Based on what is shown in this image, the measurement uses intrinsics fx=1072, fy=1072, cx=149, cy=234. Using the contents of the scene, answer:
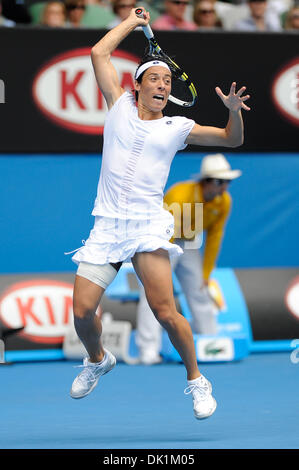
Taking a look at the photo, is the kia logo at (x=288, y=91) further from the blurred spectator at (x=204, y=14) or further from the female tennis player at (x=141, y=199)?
the female tennis player at (x=141, y=199)

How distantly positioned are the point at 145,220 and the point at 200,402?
114 centimetres

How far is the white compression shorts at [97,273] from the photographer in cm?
634

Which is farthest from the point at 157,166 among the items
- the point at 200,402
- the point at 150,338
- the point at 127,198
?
the point at 150,338

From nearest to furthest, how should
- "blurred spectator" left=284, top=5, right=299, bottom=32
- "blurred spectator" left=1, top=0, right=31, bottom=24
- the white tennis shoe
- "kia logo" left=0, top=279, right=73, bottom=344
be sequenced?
the white tennis shoe, "kia logo" left=0, top=279, right=73, bottom=344, "blurred spectator" left=1, top=0, right=31, bottom=24, "blurred spectator" left=284, top=5, right=299, bottom=32

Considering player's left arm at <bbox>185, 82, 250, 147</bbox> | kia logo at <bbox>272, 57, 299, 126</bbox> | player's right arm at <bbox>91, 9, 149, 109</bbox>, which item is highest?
kia logo at <bbox>272, 57, 299, 126</bbox>

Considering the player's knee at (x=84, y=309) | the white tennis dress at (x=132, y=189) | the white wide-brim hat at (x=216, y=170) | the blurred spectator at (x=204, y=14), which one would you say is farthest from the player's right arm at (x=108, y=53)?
the blurred spectator at (x=204, y=14)

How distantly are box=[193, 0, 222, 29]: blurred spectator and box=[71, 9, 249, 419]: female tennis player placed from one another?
5204 mm

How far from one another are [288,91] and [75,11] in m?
2.37

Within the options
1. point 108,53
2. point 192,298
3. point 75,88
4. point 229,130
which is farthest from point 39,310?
point 229,130

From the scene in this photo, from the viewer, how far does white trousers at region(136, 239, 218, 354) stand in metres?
9.86

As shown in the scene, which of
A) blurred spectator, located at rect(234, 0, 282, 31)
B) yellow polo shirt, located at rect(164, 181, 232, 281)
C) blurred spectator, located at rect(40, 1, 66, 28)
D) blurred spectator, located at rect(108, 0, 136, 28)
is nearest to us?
yellow polo shirt, located at rect(164, 181, 232, 281)

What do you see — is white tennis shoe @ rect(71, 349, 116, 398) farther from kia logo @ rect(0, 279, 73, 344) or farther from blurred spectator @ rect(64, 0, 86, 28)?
blurred spectator @ rect(64, 0, 86, 28)

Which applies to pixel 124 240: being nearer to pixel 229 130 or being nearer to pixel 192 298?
pixel 229 130

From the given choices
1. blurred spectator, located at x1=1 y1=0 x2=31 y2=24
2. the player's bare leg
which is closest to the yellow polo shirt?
blurred spectator, located at x1=1 y1=0 x2=31 y2=24
